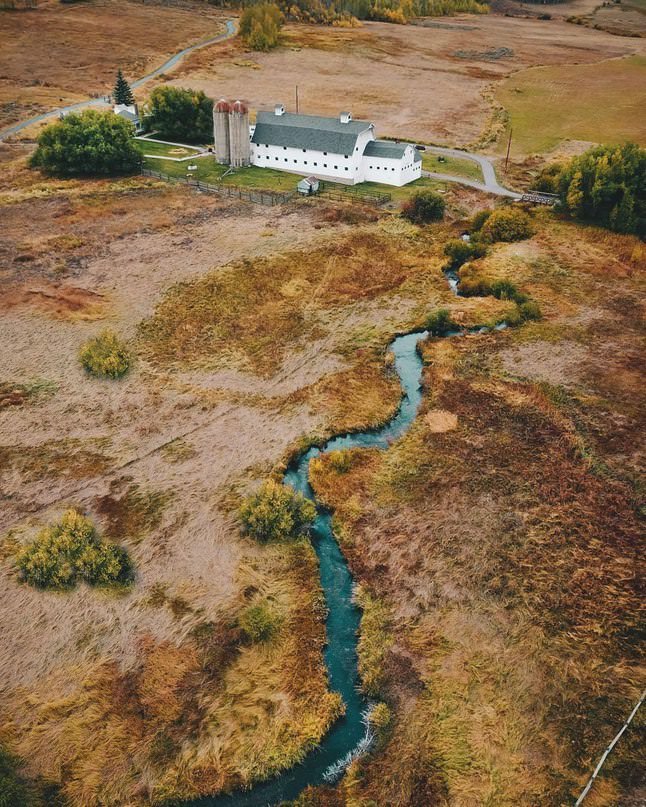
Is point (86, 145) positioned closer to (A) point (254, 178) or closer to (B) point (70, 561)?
(A) point (254, 178)

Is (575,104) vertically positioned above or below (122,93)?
above

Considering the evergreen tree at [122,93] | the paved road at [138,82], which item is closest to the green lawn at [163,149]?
the evergreen tree at [122,93]

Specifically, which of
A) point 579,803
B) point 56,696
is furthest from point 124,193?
point 579,803

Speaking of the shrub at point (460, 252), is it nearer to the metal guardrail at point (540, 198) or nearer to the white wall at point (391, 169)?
the metal guardrail at point (540, 198)

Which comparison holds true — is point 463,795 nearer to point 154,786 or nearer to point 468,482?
point 154,786

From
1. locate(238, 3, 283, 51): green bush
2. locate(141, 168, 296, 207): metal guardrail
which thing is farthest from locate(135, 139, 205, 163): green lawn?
locate(238, 3, 283, 51): green bush

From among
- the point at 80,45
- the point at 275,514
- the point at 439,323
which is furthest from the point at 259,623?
the point at 80,45
